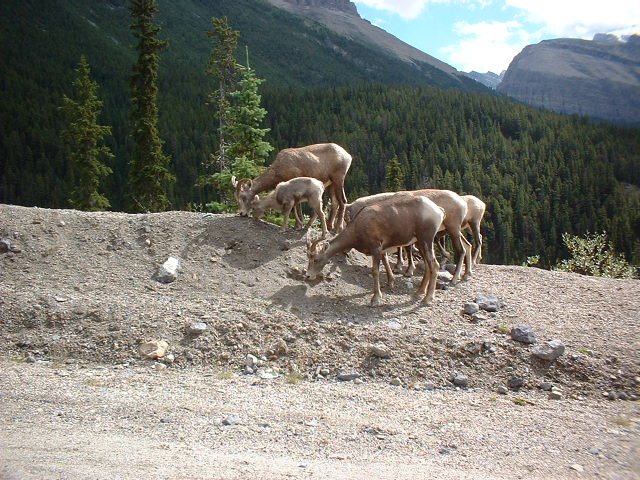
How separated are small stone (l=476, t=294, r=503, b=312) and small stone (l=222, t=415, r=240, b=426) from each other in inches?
269

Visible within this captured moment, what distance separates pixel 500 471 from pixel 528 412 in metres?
2.16

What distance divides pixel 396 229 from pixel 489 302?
289 centimetres

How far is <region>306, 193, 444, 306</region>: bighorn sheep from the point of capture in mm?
11961

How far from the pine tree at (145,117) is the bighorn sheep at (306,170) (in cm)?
1767

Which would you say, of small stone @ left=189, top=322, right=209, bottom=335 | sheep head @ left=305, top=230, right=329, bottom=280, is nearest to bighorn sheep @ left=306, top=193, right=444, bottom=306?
sheep head @ left=305, top=230, right=329, bottom=280

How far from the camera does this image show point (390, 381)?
9.30 meters

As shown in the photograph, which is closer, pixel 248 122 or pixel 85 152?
pixel 248 122

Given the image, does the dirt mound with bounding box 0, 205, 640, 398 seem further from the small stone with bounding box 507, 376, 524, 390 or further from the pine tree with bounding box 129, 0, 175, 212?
the pine tree with bounding box 129, 0, 175, 212

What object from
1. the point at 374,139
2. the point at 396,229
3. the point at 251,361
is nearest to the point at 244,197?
the point at 396,229

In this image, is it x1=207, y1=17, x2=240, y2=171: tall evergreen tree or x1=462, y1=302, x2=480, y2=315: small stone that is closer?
x1=462, y1=302, x2=480, y2=315: small stone

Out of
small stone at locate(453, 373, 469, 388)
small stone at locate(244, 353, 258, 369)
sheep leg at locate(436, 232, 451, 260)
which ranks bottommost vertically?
small stone at locate(244, 353, 258, 369)

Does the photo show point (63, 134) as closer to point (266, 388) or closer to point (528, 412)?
point (266, 388)

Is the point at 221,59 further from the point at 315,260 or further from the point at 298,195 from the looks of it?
the point at 315,260

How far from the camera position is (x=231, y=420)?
7.35 metres
